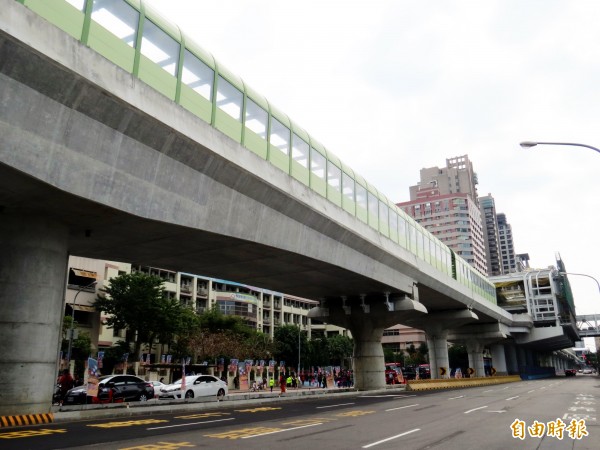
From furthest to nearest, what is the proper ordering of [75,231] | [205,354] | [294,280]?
[205,354]
[294,280]
[75,231]

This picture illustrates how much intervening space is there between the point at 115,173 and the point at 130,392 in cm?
1723

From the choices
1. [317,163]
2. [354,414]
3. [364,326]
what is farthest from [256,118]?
A: [364,326]

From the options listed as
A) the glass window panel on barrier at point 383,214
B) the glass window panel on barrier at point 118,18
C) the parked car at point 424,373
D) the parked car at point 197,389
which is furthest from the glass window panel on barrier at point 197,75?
the parked car at point 424,373

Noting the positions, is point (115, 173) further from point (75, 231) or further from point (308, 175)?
point (308, 175)

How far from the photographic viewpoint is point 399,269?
33.6m

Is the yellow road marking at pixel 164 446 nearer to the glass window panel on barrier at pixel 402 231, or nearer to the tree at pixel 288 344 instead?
the glass window panel on barrier at pixel 402 231

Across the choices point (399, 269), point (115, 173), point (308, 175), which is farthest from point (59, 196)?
point (399, 269)

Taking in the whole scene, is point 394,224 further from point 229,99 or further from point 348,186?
point 229,99

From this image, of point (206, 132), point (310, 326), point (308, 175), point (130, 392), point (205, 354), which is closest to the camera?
point (206, 132)

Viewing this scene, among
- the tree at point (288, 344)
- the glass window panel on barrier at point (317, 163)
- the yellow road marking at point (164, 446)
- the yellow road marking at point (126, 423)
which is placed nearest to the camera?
the yellow road marking at point (164, 446)

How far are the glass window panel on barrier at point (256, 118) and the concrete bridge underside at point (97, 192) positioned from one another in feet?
5.25

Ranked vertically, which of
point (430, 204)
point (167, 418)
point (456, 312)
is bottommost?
point (167, 418)

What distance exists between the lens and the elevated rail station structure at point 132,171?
1241cm

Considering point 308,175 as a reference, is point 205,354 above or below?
below
